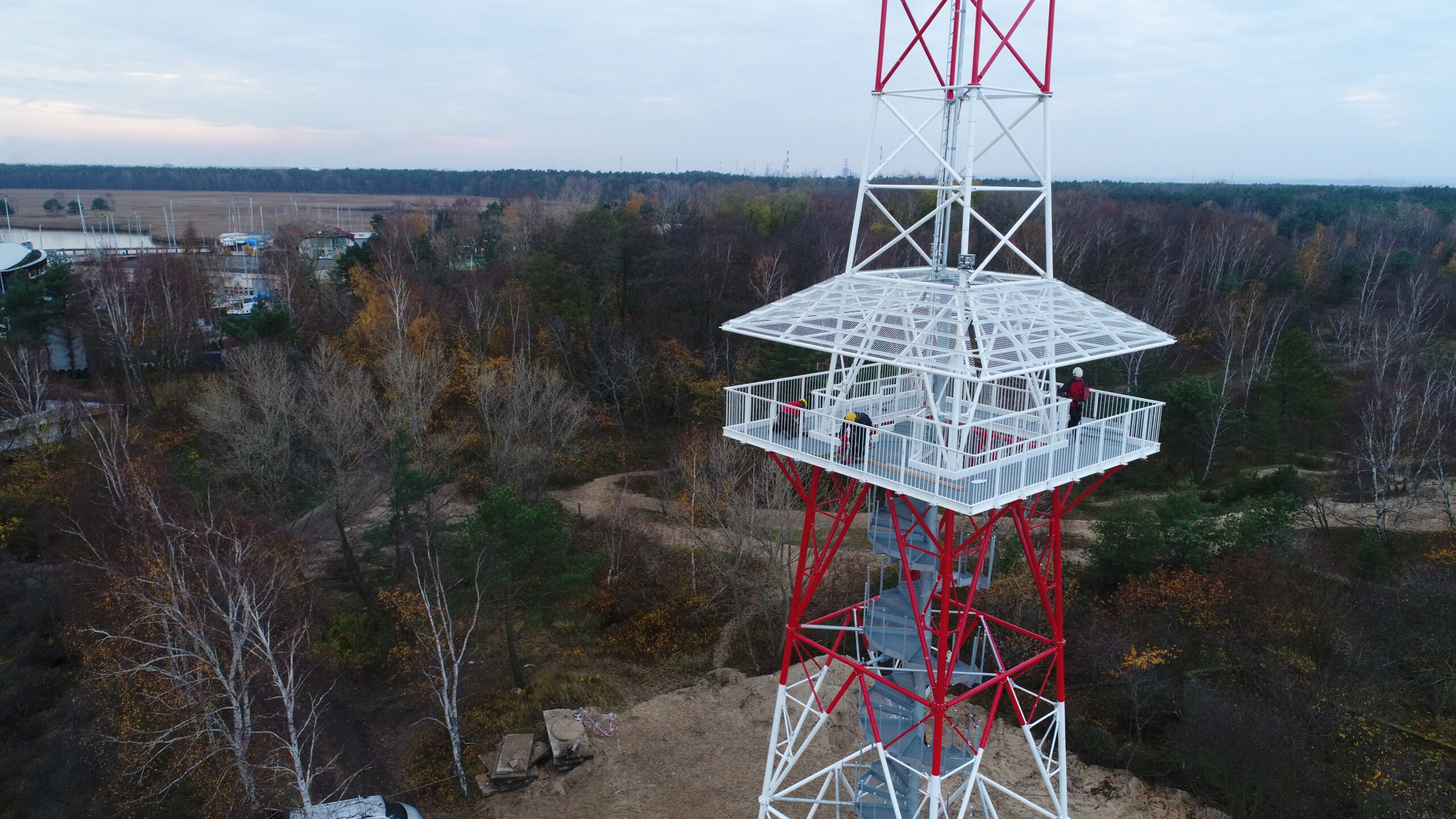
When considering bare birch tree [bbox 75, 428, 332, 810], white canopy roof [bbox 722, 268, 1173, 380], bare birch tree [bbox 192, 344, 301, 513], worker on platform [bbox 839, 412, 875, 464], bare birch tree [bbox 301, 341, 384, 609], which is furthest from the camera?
bare birch tree [bbox 192, 344, 301, 513]

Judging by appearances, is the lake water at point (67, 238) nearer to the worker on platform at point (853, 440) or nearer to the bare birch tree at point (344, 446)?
the bare birch tree at point (344, 446)

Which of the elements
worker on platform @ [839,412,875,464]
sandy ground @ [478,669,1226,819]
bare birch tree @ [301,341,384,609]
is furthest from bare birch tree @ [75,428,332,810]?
worker on platform @ [839,412,875,464]

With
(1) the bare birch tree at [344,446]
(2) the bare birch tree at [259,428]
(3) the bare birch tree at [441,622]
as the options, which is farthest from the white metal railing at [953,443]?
(2) the bare birch tree at [259,428]

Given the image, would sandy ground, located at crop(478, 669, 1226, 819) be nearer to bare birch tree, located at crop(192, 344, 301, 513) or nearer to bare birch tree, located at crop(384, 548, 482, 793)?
bare birch tree, located at crop(384, 548, 482, 793)

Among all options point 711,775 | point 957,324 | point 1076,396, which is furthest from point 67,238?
point 1076,396

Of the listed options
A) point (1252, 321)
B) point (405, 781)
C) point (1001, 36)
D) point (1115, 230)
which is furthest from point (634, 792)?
point (1115, 230)

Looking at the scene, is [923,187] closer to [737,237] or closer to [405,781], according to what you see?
[405,781]

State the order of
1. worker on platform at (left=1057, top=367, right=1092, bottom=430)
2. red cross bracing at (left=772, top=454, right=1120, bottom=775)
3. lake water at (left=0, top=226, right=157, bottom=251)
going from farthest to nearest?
lake water at (left=0, top=226, right=157, bottom=251) → worker on platform at (left=1057, top=367, right=1092, bottom=430) → red cross bracing at (left=772, top=454, right=1120, bottom=775)
